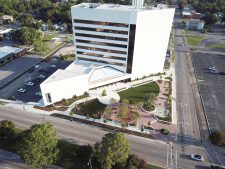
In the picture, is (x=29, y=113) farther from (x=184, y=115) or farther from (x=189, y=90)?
(x=189, y=90)

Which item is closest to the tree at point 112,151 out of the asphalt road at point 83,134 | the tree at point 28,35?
the asphalt road at point 83,134

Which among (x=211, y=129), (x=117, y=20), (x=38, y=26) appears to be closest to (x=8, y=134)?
(x=117, y=20)

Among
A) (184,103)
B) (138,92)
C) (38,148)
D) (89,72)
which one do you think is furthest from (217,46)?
(38,148)

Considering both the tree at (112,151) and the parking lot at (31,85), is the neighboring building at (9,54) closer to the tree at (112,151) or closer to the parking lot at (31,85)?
the parking lot at (31,85)

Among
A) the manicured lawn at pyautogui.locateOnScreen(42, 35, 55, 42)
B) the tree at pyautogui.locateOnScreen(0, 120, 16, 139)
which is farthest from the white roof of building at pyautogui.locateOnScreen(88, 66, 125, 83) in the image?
the manicured lawn at pyautogui.locateOnScreen(42, 35, 55, 42)

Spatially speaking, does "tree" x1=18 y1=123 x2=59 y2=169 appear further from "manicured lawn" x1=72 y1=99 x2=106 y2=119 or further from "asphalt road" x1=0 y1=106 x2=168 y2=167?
"manicured lawn" x1=72 y1=99 x2=106 y2=119

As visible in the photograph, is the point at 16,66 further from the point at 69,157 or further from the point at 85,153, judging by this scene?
the point at 85,153
